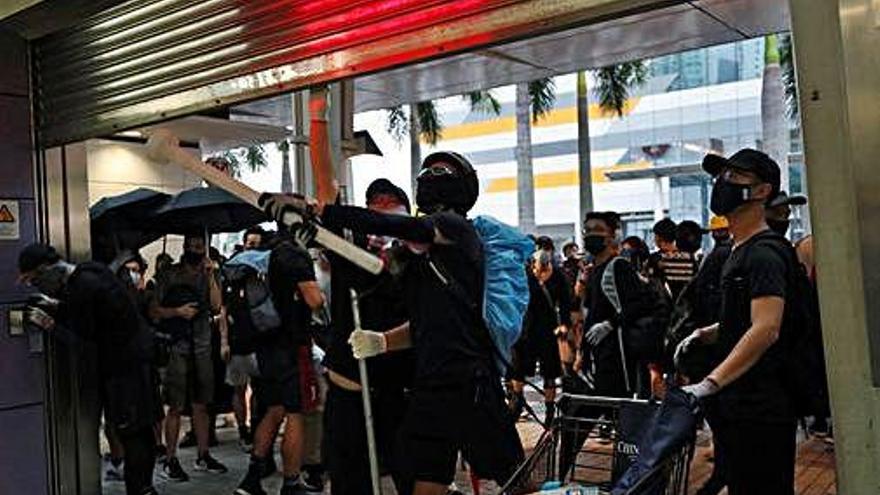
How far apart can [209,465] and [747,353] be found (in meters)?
4.15

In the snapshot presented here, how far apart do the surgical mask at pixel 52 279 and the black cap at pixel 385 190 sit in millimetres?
1735

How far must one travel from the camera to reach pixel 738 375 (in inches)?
99.3

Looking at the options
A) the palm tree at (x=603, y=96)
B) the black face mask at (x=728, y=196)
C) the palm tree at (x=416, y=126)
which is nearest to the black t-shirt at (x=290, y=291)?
the black face mask at (x=728, y=196)

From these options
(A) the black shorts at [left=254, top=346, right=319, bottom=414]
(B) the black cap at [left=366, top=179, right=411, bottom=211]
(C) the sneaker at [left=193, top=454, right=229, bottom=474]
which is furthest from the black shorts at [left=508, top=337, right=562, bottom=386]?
(B) the black cap at [left=366, top=179, right=411, bottom=211]

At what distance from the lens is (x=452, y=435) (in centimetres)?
274

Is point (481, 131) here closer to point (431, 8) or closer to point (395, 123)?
point (395, 123)

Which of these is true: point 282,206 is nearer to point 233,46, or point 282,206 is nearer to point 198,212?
point 233,46

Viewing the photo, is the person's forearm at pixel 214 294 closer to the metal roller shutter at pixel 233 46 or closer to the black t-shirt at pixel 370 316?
the metal roller shutter at pixel 233 46

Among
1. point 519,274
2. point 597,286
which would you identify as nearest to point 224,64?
point 519,274

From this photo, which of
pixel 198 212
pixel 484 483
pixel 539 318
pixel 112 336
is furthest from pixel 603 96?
pixel 112 336

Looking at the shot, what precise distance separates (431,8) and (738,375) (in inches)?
56.3

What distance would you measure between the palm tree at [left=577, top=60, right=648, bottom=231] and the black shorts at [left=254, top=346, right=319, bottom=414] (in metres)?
11.0

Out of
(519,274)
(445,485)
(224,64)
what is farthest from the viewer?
(224,64)

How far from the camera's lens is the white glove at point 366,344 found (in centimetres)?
278
